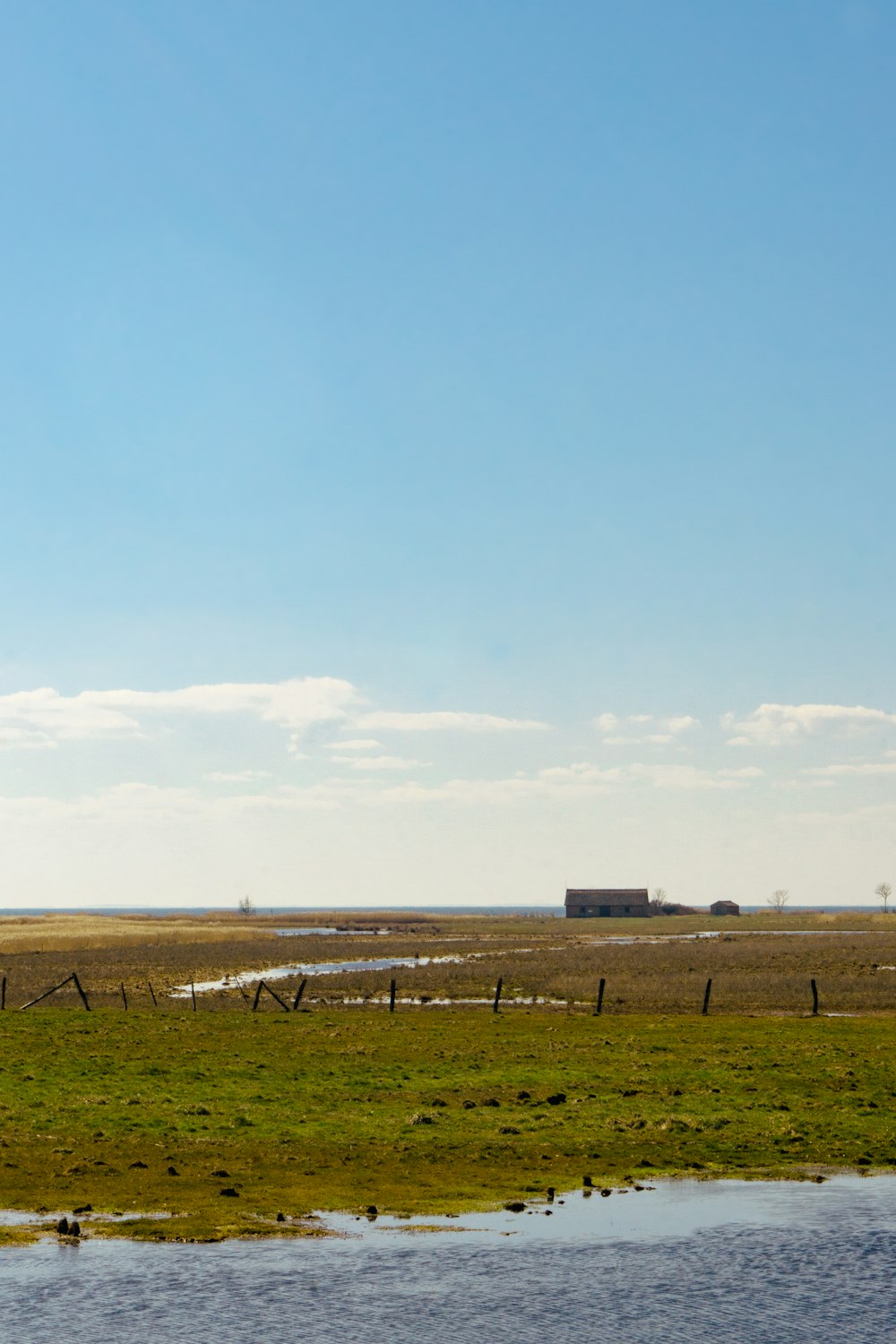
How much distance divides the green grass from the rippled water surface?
167cm

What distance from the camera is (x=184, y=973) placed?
99562mm

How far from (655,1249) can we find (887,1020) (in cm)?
3573

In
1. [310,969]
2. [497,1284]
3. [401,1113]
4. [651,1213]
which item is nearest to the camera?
[497,1284]

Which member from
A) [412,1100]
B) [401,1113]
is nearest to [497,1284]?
[401,1113]

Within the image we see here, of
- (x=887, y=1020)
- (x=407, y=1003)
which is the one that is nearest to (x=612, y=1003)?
(x=407, y=1003)

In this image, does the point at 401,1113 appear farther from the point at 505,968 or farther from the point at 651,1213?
the point at 505,968

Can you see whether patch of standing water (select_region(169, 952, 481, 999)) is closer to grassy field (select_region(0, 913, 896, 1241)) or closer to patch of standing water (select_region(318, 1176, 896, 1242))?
grassy field (select_region(0, 913, 896, 1241))

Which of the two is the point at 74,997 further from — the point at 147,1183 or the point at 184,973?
the point at 147,1183

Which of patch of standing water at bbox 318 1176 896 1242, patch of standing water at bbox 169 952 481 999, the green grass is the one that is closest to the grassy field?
the green grass

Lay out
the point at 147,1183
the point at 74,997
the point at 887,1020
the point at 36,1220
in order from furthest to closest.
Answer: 1. the point at 74,997
2. the point at 887,1020
3. the point at 147,1183
4. the point at 36,1220

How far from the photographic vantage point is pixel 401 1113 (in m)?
32.1

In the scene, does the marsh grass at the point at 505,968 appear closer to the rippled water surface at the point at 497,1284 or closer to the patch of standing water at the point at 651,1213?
the patch of standing water at the point at 651,1213

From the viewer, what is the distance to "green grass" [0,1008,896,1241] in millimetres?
24500

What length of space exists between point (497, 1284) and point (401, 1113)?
1364 centimetres
